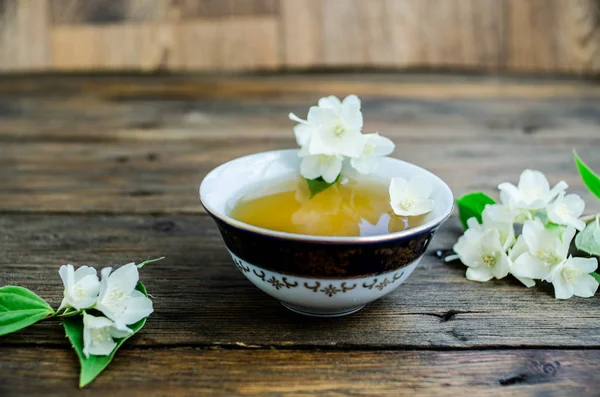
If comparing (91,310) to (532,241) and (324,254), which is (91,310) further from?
(532,241)

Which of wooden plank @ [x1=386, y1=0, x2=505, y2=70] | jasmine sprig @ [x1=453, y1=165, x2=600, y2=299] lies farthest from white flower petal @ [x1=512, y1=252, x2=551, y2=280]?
wooden plank @ [x1=386, y1=0, x2=505, y2=70]

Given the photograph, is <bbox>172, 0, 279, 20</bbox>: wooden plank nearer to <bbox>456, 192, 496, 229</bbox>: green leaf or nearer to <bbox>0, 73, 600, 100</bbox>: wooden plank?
<bbox>0, 73, 600, 100</bbox>: wooden plank

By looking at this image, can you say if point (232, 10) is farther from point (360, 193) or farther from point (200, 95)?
point (360, 193)

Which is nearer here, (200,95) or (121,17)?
(200,95)

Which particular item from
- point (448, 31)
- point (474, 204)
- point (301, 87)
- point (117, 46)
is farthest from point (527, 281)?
point (117, 46)

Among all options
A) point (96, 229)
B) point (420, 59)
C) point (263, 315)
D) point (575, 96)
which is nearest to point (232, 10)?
point (420, 59)

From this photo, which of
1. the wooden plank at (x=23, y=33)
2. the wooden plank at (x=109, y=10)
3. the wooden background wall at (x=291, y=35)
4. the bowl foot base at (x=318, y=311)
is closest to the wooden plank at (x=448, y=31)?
the wooden background wall at (x=291, y=35)

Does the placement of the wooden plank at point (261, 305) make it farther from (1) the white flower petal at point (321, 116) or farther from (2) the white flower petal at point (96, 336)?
(1) the white flower petal at point (321, 116)
